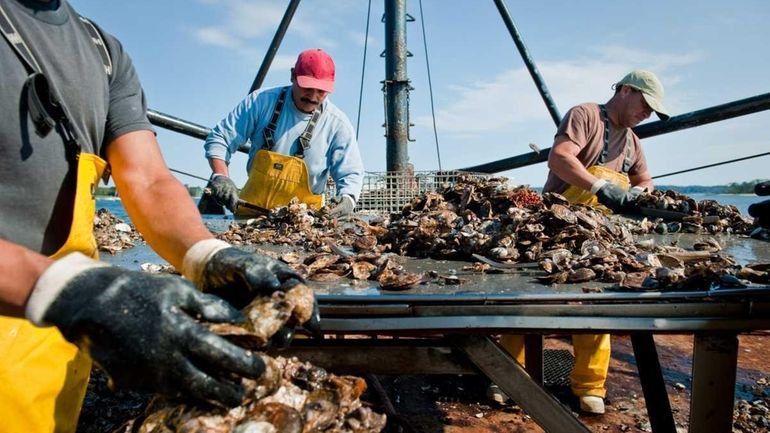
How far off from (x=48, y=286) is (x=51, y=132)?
89 cm

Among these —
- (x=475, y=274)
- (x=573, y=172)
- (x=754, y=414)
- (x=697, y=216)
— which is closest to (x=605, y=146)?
(x=573, y=172)

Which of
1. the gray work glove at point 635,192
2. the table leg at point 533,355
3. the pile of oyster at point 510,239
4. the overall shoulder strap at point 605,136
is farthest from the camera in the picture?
the overall shoulder strap at point 605,136

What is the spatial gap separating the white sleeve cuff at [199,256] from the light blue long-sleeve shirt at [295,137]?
4002 millimetres

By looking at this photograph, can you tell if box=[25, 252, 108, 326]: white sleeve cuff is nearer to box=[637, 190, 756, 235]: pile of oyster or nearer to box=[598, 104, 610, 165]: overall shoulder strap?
box=[637, 190, 756, 235]: pile of oyster

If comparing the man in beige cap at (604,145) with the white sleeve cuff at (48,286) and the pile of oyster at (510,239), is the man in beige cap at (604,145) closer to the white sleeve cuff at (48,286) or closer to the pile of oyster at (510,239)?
the pile of oyster at (510,239)

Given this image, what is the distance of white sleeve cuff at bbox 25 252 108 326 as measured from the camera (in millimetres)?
1344

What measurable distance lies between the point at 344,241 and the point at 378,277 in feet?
3.90

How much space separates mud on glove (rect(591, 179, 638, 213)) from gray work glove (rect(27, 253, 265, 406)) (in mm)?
4410

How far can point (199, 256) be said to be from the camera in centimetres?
193

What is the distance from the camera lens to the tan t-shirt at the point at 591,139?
5227 millimetres

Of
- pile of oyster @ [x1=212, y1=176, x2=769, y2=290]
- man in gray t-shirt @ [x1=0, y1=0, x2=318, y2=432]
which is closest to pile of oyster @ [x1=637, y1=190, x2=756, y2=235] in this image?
pile of oyster @ [x1=212, y1=176, x2=769, y2=290]

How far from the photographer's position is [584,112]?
5250mm

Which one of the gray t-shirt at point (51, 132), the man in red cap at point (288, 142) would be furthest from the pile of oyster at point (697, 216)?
the gray t-shirt at point (51, 132)

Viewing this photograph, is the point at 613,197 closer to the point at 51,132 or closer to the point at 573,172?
the point at 573,172
